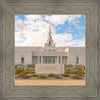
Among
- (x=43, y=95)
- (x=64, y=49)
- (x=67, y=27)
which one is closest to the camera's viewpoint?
(x=43, y=95)

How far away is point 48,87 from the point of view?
6.95 feet

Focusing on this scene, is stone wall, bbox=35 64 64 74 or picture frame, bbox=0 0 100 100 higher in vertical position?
picture frame, bbox=0 0 100 100

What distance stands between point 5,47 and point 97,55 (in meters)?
2.06

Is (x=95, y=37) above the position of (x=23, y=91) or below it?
above

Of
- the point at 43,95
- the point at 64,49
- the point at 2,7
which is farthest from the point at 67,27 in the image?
the point at 64,49

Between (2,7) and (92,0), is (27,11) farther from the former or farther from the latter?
(92,0)

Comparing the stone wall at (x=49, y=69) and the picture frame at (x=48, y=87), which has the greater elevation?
the picture frame at (x=48, y=87)

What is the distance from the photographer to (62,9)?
2154mm

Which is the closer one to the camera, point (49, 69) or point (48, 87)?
point (48, 87)

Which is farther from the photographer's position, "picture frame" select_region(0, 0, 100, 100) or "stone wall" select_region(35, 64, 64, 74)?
"stone wall" select_region(35, 64, 64, 74)

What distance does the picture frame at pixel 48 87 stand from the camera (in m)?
2.09

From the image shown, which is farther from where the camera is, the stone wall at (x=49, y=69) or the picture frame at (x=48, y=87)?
the stone wall at (x=49, y=69)

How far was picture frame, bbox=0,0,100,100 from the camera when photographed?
2091 mm

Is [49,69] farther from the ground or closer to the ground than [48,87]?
closer to the ground
